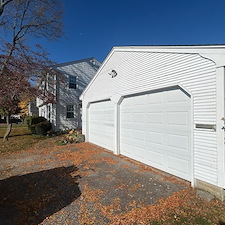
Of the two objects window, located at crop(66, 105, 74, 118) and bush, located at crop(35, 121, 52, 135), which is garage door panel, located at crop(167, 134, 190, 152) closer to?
bush, located at crop(35, 121, 52, 135)

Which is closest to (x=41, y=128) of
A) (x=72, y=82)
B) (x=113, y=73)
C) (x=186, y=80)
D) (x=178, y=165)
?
(x=72, y=82)

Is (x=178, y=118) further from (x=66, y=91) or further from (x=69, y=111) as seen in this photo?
(x=66, y=91)

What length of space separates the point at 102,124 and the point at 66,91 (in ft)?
24.3

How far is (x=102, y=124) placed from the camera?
26.2ft

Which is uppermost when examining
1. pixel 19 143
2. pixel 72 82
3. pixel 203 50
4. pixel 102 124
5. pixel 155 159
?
pixel 72 82

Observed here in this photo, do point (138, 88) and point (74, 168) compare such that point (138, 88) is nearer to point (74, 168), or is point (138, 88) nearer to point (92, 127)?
point (74, 168)

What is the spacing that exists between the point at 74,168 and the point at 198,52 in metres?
5.20

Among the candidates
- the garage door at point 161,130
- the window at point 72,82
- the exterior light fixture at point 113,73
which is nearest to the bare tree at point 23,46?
the window at point 72,82

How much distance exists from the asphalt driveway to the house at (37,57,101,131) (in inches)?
306

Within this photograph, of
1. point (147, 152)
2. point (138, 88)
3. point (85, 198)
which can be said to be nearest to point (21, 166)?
point (85, 198)

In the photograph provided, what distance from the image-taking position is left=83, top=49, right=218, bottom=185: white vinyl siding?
10.7 feet

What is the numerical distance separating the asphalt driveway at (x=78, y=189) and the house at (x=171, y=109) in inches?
25.6

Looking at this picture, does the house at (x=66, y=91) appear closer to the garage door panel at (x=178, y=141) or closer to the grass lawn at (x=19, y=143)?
the grass lawn at (x=19, y=143)

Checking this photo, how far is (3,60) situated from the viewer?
10.3 metres
